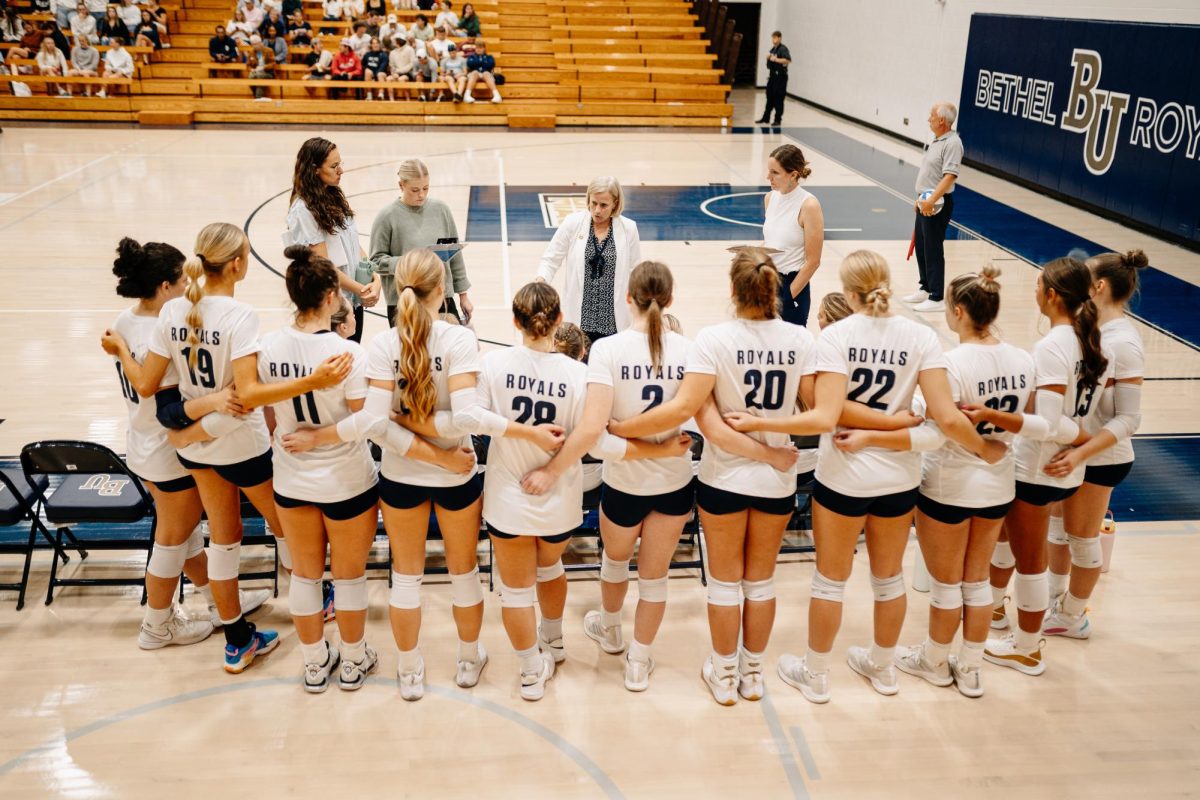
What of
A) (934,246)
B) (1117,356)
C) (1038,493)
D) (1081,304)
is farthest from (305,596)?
(934,246)

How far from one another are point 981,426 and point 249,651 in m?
3.05

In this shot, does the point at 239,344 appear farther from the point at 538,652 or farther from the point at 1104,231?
the point at 1104,231

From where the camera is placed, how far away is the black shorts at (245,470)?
368 centimetres

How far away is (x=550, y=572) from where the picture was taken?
3.75 m

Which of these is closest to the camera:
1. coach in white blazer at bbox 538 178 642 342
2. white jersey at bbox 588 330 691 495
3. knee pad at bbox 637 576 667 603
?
white jersey at bbox 588 330 691 495

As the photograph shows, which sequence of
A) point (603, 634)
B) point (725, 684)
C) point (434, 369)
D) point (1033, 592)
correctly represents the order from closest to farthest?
point (434, 369)
point (725, 684)
point (1033, 592)
point (603, 634)

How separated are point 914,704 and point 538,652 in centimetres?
151

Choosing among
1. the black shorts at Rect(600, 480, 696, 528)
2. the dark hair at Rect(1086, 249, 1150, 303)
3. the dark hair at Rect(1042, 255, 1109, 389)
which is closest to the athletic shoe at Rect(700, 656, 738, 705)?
the black shorts at Rect(600, 480, 696, 528)

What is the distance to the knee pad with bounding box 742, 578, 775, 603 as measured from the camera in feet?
11.9

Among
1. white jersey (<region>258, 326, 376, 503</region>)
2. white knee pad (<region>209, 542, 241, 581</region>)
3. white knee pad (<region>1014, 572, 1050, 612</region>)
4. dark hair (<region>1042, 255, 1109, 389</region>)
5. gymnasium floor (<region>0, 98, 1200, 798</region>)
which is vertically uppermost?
dark hair (<region>1042, 255, 1109, 389</region>)

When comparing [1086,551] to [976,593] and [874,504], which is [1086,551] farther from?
[874,504]

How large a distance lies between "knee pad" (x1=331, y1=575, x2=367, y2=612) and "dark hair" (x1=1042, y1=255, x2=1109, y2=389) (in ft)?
9.52

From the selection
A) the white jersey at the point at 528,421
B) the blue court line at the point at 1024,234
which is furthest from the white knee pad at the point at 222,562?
the blue court line at the point at 1024,234

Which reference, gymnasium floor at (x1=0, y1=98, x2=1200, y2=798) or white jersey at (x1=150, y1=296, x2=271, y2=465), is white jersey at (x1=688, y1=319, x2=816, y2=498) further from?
white jersey at (x1=150, y1=296, x2=271, y2=465)
